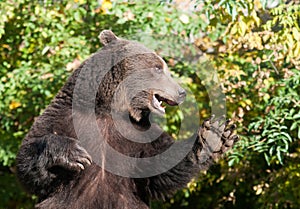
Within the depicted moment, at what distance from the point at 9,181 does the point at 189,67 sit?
9.22ft

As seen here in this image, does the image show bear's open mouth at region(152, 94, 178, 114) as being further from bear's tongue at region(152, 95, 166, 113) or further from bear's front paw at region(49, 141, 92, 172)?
bear's front paw at region(49, 141, 92, 172)

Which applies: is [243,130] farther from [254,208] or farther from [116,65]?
[116,65]

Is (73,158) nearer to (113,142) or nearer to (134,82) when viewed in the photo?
(113,142)

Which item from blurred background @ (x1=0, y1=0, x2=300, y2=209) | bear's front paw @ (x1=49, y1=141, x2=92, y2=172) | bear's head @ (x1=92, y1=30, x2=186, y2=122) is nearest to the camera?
bear's front paw @ (x1=49, y1=141, x2=92, y2=172)

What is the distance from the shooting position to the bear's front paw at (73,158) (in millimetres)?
4672

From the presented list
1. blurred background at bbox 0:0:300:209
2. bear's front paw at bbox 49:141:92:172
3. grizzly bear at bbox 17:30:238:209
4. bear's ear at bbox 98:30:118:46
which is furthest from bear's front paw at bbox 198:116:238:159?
blurred background at bbox 0:0:300:209

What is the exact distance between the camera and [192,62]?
27.0 ft

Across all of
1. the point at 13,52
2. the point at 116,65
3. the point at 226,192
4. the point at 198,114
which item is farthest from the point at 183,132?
the point at 116,65

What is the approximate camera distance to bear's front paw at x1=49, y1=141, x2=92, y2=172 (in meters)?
4.67

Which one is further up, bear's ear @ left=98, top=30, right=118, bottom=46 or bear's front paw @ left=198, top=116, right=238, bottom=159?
bear's ear @ left=98, top=30, right=118, bottom=46

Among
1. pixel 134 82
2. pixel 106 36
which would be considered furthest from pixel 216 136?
pixel 106 36

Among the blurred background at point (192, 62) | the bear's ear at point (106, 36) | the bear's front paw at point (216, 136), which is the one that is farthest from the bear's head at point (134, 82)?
the blurred background at point (192, 62)

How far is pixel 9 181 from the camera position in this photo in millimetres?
8828

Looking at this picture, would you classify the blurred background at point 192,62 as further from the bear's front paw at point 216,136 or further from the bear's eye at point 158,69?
the bear's front paw at point 216,136
